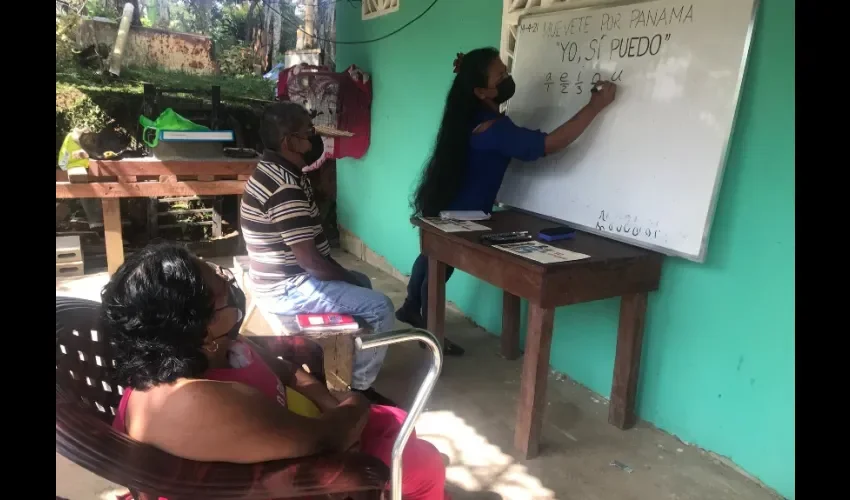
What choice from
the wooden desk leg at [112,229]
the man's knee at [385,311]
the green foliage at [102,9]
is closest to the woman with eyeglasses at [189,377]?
the man's knee at [385,311]

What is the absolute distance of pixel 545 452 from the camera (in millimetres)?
2209

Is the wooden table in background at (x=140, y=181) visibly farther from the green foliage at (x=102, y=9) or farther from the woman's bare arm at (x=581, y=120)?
the woman's bare arm at (x=581, y=120)

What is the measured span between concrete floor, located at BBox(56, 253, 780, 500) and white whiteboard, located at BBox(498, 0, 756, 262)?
0.76 meters

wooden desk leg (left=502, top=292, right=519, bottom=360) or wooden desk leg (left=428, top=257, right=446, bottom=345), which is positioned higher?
wooden desk leg (left=428, top=257, right=446, bottom=345)

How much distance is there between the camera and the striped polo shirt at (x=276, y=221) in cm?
221

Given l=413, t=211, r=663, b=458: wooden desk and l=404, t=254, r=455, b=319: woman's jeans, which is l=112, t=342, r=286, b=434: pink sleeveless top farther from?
l=404, t=254, r=455, b=319: woman's jeans

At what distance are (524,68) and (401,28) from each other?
4.99ft

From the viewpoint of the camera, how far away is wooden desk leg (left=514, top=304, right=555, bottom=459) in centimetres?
206

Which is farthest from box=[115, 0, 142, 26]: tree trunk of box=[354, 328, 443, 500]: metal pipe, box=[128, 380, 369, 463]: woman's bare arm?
box=[354, 328, 443, 500]: metal pipe

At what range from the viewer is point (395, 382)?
2.75 meters

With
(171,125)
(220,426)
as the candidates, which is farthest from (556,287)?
(171,125)

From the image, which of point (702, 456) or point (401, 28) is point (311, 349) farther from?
point (401, 28)

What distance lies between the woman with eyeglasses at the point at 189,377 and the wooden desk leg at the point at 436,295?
56.8 inches
